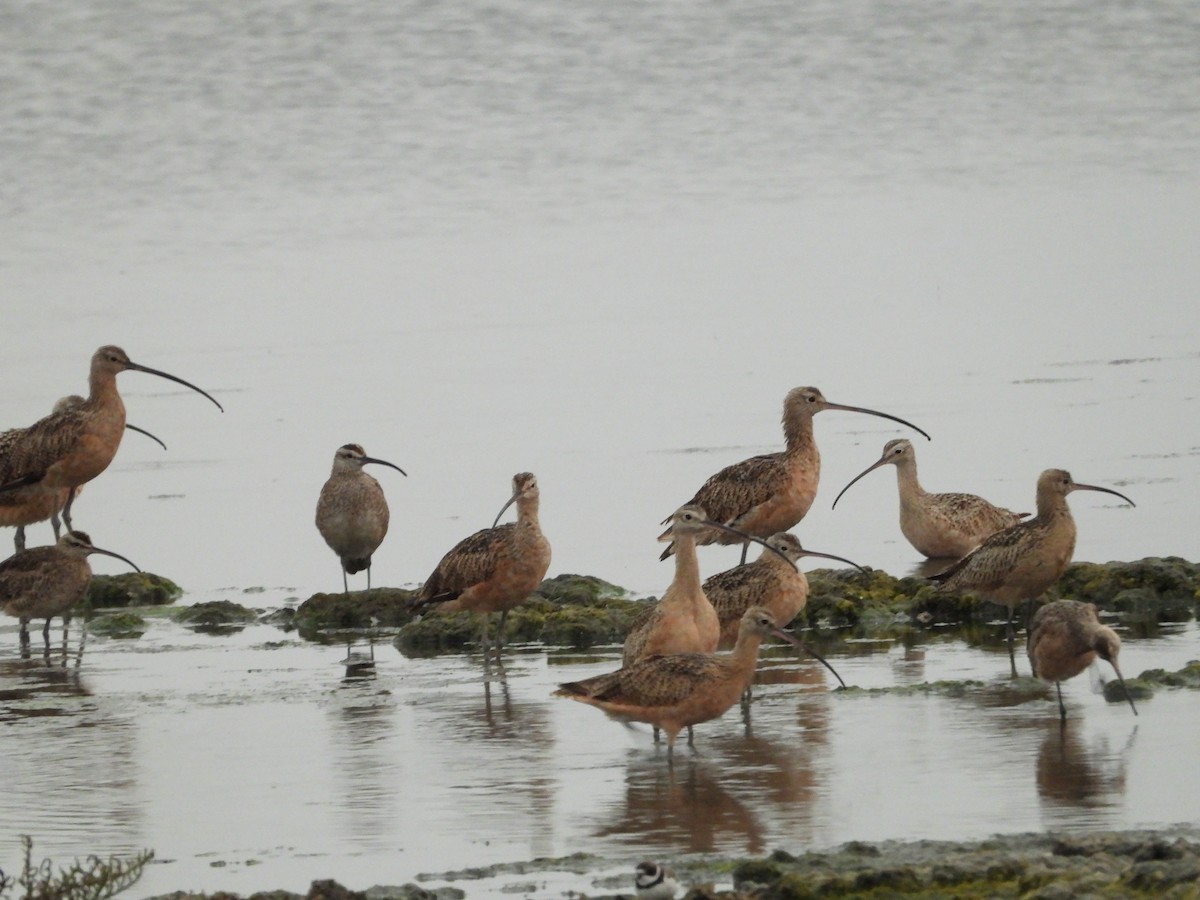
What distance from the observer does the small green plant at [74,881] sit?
8.13 meters

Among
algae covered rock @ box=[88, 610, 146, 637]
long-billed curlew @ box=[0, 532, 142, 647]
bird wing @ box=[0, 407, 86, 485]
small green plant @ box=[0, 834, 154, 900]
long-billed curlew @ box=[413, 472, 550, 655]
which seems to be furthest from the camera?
bird wing @ box=[0, 407, 86, 485]

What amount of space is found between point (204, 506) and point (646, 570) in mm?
4377

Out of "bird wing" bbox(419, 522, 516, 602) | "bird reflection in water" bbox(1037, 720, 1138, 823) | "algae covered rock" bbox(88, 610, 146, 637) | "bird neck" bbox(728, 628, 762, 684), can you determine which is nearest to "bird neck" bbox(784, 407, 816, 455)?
"bird wing" bbox(419, 522, 516, 602)

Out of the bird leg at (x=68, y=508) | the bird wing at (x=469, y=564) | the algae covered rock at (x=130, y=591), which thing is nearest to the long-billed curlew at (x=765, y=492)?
the bird wing at (x=469, y=564)

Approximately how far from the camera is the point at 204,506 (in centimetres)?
1836

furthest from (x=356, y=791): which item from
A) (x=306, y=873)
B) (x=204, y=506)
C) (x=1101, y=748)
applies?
(x=204, y=506)

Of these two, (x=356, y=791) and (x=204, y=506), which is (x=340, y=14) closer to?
(x=204, y=506)

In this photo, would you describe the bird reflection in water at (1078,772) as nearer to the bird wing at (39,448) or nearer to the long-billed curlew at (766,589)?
the long-billed curlew at (766,589)

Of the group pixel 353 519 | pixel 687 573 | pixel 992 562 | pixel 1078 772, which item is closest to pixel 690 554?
pixel 687 573

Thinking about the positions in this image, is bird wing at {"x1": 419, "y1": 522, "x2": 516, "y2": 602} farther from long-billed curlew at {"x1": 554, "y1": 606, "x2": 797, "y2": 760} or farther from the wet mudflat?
long-billed curlew at {"x1": 554, "y1": 606, "x2": 797, "y2": 760}

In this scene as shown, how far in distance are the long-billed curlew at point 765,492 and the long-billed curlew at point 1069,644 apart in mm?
4236

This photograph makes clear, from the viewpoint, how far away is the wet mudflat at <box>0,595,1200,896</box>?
30.3ft

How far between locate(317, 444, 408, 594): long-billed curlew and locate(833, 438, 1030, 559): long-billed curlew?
3.47 metres

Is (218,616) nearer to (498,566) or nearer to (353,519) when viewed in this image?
(353,519)
